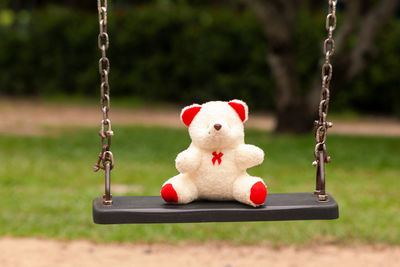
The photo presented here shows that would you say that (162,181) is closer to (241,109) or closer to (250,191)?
(241,109)

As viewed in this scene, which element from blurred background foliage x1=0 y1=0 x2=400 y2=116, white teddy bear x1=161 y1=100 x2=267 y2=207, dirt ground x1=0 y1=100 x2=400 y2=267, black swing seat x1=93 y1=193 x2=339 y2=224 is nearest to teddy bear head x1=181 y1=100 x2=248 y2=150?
white teddy bear x1=161 y1=100 x2=267 y2=207

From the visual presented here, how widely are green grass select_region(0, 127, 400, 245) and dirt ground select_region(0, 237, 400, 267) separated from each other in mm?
193

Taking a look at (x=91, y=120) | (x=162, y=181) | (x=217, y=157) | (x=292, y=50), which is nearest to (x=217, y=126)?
(x=217, y=157)

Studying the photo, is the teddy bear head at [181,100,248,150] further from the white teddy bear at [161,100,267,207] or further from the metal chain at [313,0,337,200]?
the metal chain at [313,0,337,200]

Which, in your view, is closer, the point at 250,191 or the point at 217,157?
the point at 250,191

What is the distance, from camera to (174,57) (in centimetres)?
1661

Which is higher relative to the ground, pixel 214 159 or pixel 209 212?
pixel 214 159

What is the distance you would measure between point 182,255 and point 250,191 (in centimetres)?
199

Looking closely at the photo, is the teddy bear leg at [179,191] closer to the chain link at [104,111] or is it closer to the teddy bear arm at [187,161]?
the teddy bear arm at [187,161]

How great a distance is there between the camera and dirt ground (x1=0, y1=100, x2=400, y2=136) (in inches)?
508

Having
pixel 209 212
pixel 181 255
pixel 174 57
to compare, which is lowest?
pixel 181 255

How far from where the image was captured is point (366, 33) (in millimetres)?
10516

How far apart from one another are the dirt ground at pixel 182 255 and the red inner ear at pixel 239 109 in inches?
69.6

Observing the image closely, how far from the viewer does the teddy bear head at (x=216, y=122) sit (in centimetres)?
309
